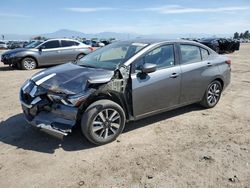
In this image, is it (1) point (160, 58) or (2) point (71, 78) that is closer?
(2) point (71, 78)

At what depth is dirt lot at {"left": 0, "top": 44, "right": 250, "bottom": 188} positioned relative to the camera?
341cm

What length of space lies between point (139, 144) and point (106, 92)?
1004 millimetres

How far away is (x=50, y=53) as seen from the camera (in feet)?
43.3

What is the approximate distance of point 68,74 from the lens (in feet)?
14.7

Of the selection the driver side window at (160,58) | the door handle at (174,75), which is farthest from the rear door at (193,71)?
the driver side window at (160,58)

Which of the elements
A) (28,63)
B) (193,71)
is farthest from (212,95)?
(28,63)

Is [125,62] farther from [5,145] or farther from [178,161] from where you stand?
[5,145]

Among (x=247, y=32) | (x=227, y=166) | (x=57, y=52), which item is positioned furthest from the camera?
(x=247, y=32)

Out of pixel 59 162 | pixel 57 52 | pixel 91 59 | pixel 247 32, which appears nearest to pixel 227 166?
pixel 59 162

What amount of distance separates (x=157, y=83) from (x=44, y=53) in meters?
9.56

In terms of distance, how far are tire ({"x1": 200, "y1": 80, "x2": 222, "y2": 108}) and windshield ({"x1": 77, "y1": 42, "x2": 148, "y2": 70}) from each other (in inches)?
79.4

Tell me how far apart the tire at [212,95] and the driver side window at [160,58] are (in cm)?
137

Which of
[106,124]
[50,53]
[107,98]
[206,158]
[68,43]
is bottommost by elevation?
[206,158]

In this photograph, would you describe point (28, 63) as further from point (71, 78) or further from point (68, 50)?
point (71, 78)
